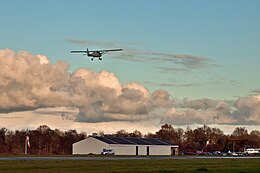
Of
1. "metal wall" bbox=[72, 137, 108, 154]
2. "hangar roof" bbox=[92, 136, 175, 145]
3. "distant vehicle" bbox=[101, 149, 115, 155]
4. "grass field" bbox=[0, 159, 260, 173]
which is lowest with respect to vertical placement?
"grass field" bbox=[0, 159, 260, 173]

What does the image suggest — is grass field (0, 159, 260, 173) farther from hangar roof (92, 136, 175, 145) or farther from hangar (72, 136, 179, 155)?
hangar roof (92, 136, 175, 145)

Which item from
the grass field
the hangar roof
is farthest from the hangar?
the grass field

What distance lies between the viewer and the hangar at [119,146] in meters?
169

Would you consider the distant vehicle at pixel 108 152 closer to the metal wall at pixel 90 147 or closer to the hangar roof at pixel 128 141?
the metal wall at pixel 90 147

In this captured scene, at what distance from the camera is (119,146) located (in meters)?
170

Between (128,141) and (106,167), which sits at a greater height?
(128,141)

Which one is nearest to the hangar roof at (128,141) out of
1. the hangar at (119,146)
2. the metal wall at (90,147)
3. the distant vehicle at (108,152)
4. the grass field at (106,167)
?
the hangar at (119,146)

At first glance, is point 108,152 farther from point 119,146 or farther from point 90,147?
point 90,147

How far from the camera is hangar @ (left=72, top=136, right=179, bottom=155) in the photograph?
554ft

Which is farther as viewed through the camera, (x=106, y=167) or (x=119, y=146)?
(x=119, y=146)

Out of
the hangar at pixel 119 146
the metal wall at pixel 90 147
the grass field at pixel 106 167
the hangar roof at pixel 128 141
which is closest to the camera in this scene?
the grass field at pixel 106 167

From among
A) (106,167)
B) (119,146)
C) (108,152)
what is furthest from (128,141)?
(106,167)

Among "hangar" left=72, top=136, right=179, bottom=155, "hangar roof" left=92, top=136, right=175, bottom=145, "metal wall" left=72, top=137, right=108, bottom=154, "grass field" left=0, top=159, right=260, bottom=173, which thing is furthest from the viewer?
"hangar roof" left=92, top=136, right=175, bottom=145

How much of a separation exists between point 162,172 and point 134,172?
250 cm
